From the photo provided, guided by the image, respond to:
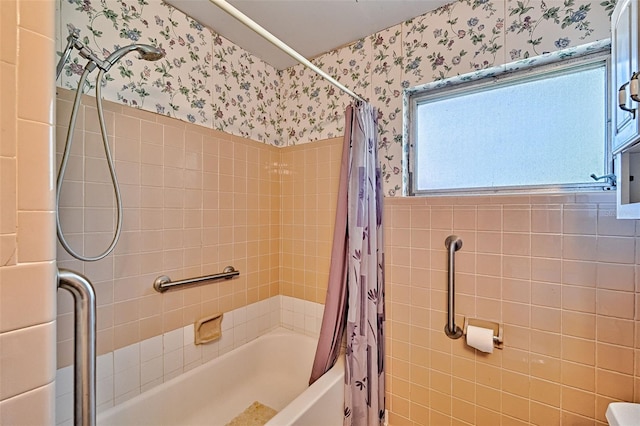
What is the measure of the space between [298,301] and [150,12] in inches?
78.8

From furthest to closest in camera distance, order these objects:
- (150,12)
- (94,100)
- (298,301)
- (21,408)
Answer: (298,301) → (150,12) → (94,100) → (21,408)

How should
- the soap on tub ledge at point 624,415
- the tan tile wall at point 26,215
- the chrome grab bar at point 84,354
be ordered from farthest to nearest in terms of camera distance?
the soap on tub ledge at point 624,415 → the chrome grab bar at point 84,354 → the tan tile wall at point 26,215

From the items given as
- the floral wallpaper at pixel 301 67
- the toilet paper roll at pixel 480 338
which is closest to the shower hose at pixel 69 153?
the floral wallpaper at pixel 301 67

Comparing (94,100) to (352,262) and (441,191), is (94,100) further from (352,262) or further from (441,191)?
(441,191)

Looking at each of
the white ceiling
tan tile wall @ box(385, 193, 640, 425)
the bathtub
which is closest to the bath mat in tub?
the bathtub

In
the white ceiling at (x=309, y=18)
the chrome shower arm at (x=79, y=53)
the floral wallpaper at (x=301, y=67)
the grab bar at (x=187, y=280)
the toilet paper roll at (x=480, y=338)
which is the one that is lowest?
the toilet paper roll at (x=480, y=338)

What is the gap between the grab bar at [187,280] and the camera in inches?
58.4

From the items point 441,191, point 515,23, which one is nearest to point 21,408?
point 441,191

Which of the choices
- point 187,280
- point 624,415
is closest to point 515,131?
point 624,415

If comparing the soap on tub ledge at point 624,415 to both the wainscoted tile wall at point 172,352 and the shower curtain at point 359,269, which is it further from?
the wainscoted tile wall at point 172,352

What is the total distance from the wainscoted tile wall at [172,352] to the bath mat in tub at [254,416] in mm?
379

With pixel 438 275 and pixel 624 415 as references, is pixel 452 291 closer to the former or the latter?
pixel 438 275

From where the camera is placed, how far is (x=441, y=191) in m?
1.62

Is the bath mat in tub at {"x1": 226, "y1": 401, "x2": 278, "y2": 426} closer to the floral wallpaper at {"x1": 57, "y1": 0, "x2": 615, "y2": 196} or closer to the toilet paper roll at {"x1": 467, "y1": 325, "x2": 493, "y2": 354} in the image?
the toilet paper roll at {"x1": 467, "y1": 325, "x2": 493, "y2": 354}
